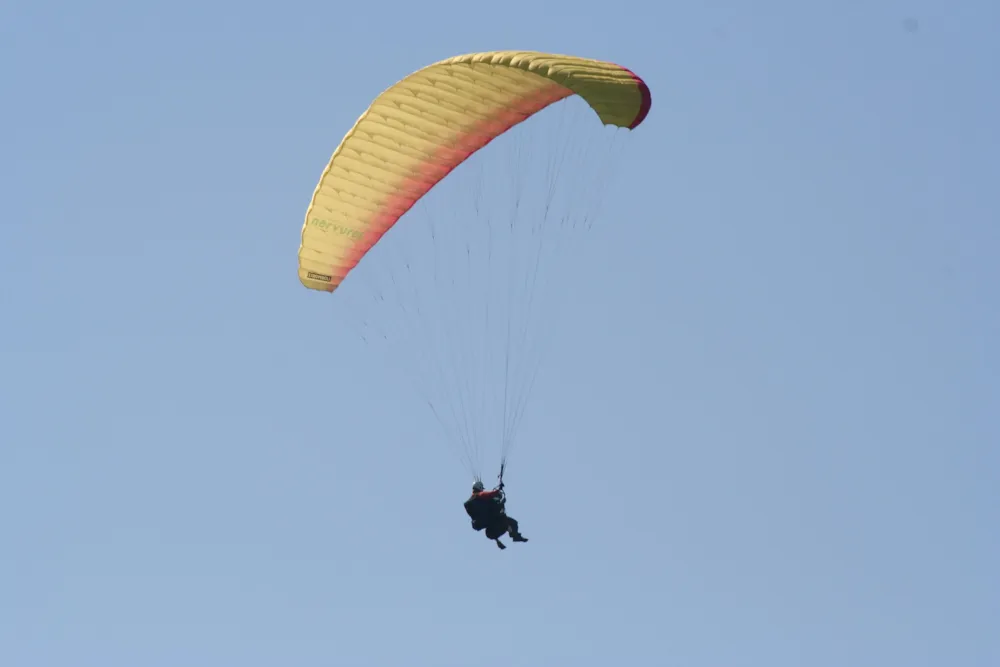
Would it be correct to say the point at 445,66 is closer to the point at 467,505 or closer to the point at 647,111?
the point at 647,111

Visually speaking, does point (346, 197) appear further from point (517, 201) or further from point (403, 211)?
point (517, 201)

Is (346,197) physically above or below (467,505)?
above

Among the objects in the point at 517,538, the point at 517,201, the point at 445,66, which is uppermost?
the point at 445,66

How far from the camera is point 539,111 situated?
36250mm

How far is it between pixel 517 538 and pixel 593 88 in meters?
6.81

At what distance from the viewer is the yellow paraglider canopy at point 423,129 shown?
34.5 m

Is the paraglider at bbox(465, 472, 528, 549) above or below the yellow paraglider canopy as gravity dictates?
below

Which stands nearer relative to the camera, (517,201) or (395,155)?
(517,201)

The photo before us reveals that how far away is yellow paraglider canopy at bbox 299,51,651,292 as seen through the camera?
34.5 m

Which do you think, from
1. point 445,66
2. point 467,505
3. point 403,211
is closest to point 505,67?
point 445,66

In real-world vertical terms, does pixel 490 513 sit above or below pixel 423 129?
below

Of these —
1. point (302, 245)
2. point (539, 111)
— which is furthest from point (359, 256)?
point (539, 111)

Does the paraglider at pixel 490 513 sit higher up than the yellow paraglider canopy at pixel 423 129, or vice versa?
the yellow paraglider canopy at pixel 423 129

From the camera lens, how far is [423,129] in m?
36.8
